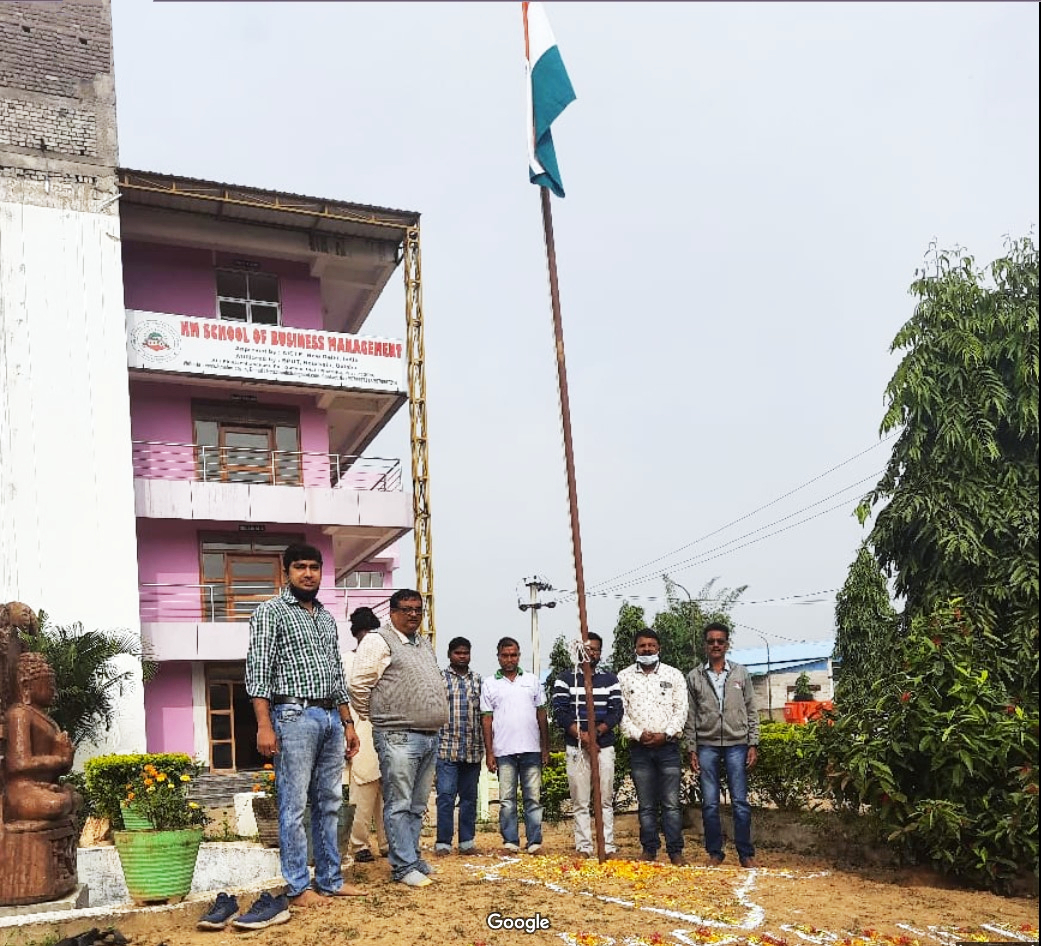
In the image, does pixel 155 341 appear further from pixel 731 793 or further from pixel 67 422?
pixel 731 793

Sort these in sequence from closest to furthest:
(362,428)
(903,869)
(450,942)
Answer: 1. (450,942)
2. (903,869)
3. (362,428)

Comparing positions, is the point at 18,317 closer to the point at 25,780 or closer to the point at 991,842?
the point at 25,780

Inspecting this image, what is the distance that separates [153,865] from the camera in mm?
6359

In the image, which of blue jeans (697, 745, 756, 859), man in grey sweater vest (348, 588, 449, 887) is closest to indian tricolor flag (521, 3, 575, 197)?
man in grey sweater vest (348, 588, 449, 887)

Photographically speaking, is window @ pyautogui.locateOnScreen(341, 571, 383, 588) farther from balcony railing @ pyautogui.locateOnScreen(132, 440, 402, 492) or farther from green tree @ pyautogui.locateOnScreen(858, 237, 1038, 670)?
green tree @ pyautogui.locateOnScreen(858, 237, 1038, 670)

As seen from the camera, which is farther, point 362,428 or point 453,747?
point 362,428

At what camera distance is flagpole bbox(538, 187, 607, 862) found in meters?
7.77

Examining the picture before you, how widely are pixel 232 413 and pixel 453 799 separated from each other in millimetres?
15249

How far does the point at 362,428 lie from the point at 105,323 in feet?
22.3

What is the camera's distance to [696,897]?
6.44 meters

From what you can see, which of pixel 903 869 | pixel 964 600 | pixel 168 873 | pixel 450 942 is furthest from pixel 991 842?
pixel 168 873

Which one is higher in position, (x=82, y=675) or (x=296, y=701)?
(x=82, y=675)

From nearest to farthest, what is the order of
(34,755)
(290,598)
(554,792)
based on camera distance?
(290,598)
(34,755)
(554,792)

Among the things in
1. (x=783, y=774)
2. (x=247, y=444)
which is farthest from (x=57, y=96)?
(x=783, y=774)
